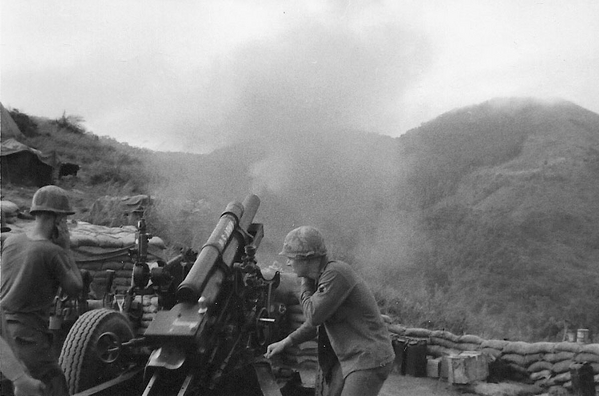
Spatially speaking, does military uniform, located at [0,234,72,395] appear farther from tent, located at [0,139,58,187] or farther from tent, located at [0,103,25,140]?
tent, located at [0,103,25,140]

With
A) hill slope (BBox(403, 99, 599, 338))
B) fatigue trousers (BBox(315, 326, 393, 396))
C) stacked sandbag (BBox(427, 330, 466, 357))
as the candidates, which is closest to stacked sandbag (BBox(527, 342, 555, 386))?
stacked sandbag (BBox(427, 330, 466, 357))

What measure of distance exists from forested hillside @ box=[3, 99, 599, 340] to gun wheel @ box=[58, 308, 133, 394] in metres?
6.42

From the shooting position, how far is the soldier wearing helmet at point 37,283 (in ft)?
12.5

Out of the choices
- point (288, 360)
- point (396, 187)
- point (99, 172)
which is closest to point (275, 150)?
point (396, 187)

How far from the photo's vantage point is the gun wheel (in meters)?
5.66

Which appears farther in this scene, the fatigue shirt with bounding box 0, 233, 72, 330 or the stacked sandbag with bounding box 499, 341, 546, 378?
the stacked sandbag with bounding box 499, 341, 546, 378

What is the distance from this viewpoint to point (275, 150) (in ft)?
60.8

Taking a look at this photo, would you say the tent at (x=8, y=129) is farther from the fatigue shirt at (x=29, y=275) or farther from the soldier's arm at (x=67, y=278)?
the soldier's arm at (x=67, y=278)

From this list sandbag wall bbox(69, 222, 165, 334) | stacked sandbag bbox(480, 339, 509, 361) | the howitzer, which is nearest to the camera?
the howitzer

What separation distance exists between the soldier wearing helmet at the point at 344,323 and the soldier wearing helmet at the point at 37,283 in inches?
51.0

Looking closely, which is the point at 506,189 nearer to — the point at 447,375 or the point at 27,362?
the point at 447,375

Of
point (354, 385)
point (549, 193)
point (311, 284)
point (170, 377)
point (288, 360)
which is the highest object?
point (549, 193)

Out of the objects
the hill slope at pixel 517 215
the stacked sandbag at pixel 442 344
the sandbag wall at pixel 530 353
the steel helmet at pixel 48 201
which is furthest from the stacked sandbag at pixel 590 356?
the steel helmet at pixel 48 201

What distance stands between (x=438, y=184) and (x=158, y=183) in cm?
1155
